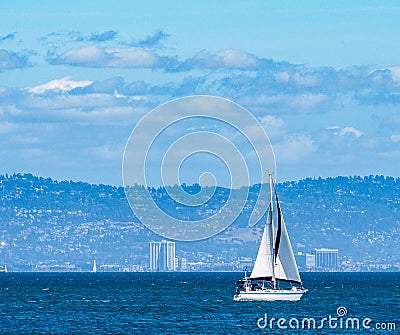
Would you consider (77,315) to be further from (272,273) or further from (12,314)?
(272,273)

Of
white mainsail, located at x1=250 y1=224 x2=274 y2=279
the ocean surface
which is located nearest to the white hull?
the ocean surface

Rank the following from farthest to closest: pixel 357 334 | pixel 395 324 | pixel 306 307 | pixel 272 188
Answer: pixel 272 188
pixel 306 307
pixel 395 324
pixel 357 334

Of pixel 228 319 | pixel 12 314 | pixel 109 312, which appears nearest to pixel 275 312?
pixel 228 319

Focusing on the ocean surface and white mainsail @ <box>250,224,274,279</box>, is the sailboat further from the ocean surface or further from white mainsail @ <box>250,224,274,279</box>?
the ocean surface

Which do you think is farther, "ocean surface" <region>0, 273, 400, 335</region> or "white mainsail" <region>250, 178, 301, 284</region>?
"white mainsail" <region>250, 178, 301, 284</region>

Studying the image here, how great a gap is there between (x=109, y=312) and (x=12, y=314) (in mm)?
11440

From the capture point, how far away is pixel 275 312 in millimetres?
158375

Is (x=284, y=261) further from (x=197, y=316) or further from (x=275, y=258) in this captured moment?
(x=197, y=316)

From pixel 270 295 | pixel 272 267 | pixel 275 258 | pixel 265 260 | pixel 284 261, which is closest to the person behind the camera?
pixel 270 295

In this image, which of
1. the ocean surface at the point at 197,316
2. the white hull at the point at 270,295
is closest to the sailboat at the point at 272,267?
the white hull at the point at 270,295

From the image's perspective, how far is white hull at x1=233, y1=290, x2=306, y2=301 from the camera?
172875 mm

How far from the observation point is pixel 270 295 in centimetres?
17275

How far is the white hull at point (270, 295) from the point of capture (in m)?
173

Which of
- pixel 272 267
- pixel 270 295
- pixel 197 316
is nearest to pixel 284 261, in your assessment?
pixel 272 267
